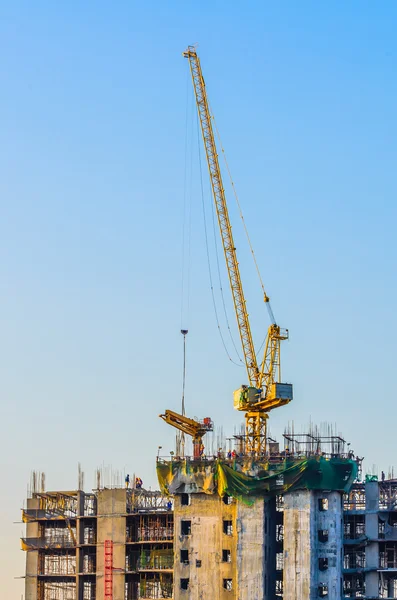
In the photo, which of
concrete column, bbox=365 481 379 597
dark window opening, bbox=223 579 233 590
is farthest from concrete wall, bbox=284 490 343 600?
dark window opening, bbox=223 579 233 590

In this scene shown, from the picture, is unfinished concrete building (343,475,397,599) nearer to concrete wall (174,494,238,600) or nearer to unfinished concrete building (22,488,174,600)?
concrete wall (174,494,238,600)

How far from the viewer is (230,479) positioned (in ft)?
537

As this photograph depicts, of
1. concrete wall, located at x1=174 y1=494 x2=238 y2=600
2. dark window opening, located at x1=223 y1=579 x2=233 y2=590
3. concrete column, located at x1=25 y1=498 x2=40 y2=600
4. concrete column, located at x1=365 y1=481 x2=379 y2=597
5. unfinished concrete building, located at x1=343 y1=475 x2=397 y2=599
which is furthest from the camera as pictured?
concrete column, located at x1=25 y1=498 x2=40 y2=600

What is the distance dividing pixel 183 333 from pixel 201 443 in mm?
14975

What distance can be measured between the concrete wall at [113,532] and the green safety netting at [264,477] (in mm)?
11830

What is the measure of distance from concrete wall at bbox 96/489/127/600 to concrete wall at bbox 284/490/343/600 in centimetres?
2391

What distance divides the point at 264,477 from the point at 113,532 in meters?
23.6

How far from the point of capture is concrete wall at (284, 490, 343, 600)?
6255 inches

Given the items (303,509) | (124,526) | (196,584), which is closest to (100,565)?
(124,526)

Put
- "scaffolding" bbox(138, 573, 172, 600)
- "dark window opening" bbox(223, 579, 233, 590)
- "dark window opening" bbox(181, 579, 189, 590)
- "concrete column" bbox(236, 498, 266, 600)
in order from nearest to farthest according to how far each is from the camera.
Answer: "concrete column" bbox(236, 498, 266, 600)
"dark window opening" bbox(223, 579, 233, 590)
"dark window opening" bbox(181, 579, 189, 590)
"scaffolding" bbox(138, 573, 172, 600)

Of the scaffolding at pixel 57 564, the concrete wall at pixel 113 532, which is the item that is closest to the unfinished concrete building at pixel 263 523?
the concrete wall at pixel 113 532

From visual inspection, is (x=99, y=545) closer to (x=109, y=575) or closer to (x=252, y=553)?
(x=109, y=575)

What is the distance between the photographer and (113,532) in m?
176

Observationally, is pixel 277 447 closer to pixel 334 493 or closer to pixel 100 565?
pixel 334 493
